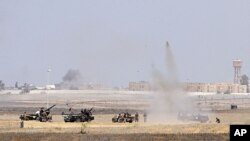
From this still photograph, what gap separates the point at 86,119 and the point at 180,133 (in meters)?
28.1

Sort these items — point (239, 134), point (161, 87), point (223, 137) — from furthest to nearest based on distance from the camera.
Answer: point (161, 87)
point (223, 137)
point (239, 134)

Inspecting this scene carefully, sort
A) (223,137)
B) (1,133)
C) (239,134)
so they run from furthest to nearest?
(1,133)
(223,137)
(239,134)

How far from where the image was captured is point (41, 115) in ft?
241

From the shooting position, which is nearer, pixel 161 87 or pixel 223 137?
pixel 223 137

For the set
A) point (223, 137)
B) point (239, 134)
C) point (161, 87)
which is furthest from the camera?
point (161, 87)

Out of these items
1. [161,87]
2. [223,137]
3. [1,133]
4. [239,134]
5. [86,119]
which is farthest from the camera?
[161,87]

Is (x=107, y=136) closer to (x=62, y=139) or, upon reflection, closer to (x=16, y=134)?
(x=62, y=139)

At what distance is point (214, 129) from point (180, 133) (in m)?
3.30

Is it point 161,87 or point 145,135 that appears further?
point 161,87

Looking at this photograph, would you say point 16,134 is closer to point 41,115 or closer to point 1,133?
point 1,133

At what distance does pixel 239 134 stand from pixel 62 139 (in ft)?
78.5

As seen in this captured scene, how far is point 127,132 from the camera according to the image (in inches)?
1751

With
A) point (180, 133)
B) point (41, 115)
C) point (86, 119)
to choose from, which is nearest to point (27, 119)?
point (41, 115)

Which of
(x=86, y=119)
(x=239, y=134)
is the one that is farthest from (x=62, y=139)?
(x=86, y=119)
